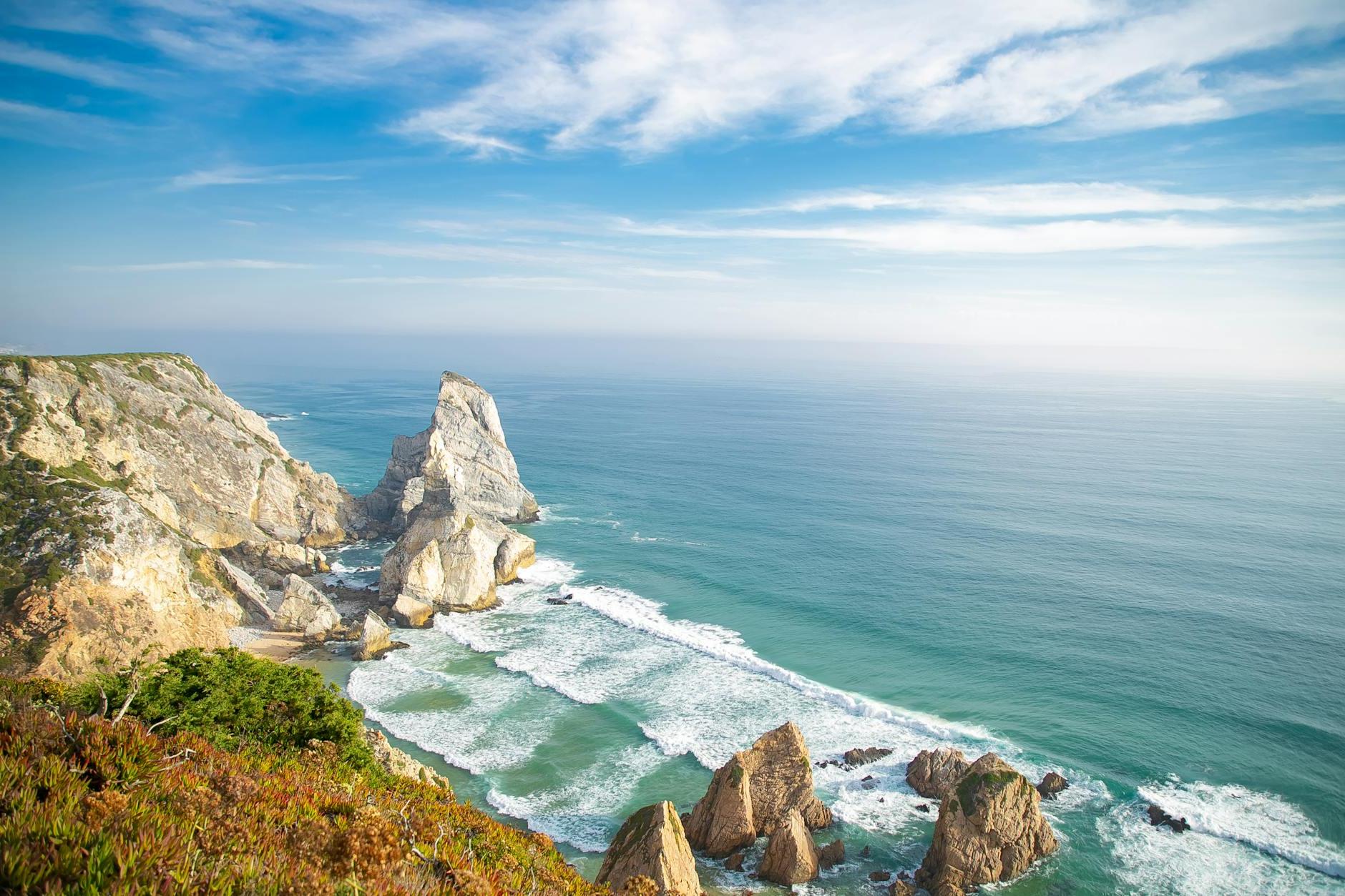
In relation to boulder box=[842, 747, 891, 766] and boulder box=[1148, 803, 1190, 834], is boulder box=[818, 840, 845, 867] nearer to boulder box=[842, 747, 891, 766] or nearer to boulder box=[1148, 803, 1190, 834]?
boulder box=[842, 747, 891, 766]

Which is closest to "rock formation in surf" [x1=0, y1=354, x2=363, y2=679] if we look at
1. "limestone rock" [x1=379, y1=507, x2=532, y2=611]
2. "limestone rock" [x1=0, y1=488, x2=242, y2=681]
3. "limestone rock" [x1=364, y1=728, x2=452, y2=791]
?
"limestone rock" [x1=0, y1=488, x2=242, y2=681]

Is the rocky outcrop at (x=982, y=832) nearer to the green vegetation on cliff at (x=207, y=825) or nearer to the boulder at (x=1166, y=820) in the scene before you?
the boulder at (x=1166, y=820)

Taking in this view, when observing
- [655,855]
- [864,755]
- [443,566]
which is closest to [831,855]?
[864,755]

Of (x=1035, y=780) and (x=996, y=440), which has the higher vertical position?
(x=996, y=440)

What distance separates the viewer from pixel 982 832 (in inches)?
971

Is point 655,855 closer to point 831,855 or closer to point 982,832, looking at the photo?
point 831,855

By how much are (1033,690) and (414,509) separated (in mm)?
49897

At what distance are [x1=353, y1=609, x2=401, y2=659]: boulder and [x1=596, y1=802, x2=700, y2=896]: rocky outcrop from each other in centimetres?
2512

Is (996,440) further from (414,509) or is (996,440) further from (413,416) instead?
(413,416)

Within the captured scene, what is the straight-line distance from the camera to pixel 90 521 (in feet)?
125

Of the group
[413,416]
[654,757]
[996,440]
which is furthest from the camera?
[413,416]

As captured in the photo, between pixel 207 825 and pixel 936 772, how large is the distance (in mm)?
28927

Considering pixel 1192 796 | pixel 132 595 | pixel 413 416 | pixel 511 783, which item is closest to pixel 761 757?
pixel 511 783

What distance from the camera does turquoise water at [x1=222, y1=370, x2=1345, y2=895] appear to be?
2838 cm
